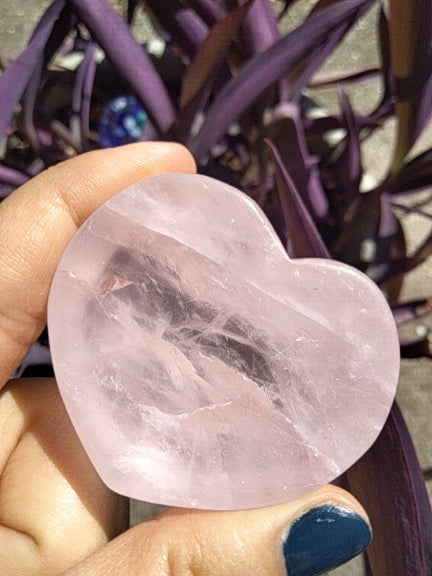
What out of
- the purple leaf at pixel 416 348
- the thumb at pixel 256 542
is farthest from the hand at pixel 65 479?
the purple leaf at pixel 416 348

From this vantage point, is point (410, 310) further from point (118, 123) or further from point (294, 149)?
point (118, 123)

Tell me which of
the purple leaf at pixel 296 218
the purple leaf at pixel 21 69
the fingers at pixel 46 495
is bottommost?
the fingers at pixel 46 495

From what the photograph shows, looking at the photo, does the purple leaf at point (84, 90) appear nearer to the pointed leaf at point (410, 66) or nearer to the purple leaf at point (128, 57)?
the purple leaf at point (128, 57)

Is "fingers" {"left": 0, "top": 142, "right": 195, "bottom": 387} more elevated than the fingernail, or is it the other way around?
"fingers" {"left": 0, "top": 142, "right": 195, "bottom": 387}

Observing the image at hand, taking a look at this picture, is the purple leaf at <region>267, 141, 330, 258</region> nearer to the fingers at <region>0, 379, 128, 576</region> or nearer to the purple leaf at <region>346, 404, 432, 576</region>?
the purple leaf at <region>346, 404, 432, 576</region>

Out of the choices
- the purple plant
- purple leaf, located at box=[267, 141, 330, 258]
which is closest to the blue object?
the purple plant

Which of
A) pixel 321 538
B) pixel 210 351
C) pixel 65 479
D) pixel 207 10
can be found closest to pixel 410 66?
pixel 207 10
